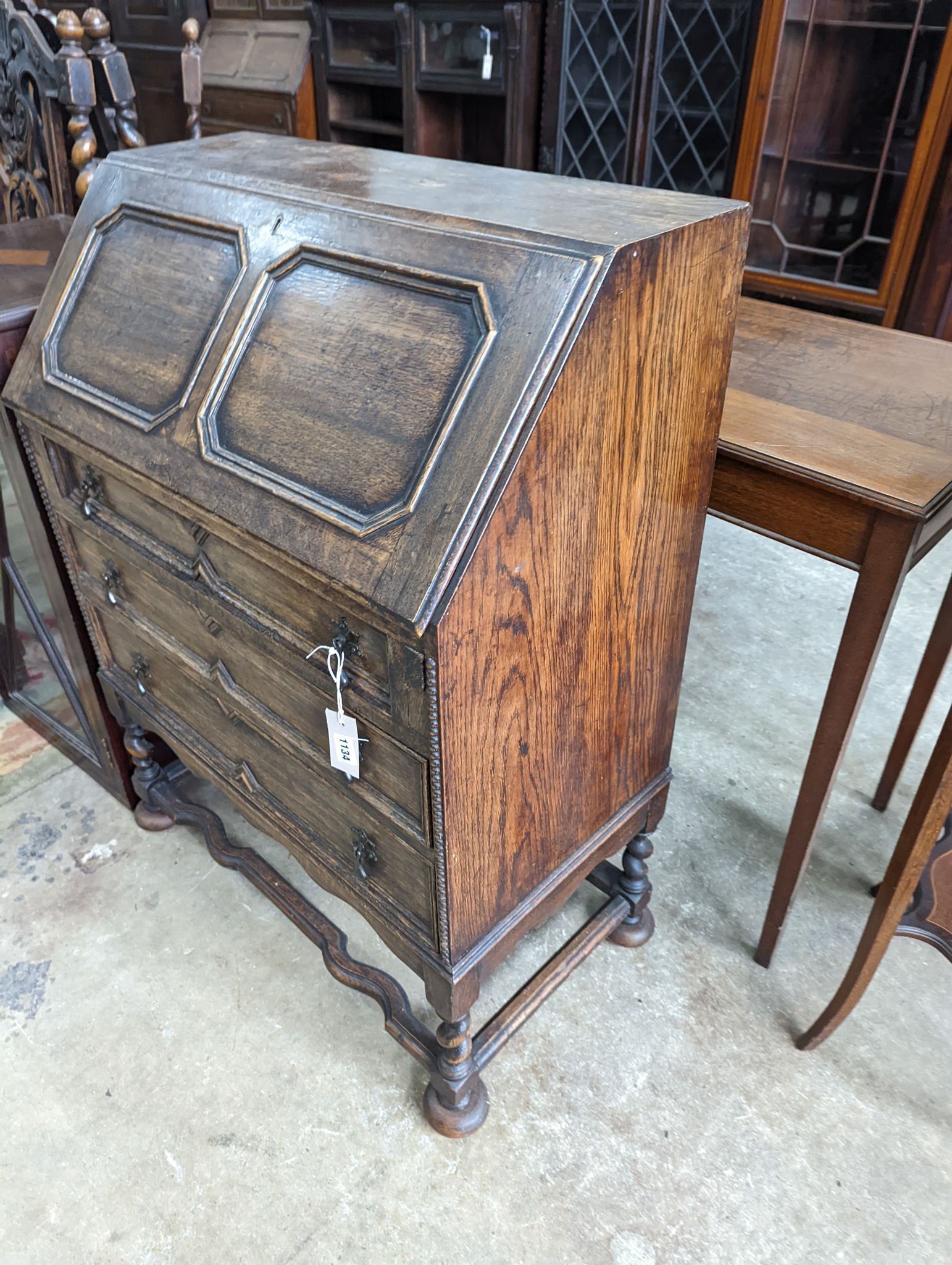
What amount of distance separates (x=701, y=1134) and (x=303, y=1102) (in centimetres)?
66

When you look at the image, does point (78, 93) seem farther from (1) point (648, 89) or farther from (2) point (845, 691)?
(1) point (648, 89)

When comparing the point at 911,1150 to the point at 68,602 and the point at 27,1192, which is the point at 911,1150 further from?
the point at 68,602

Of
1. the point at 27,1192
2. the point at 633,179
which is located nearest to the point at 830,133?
the point at 633,179

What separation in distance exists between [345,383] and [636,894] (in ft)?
3.74

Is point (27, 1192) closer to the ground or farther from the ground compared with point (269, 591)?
closer to the ground

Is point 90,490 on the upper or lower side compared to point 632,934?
upper

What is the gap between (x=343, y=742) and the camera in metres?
1.13

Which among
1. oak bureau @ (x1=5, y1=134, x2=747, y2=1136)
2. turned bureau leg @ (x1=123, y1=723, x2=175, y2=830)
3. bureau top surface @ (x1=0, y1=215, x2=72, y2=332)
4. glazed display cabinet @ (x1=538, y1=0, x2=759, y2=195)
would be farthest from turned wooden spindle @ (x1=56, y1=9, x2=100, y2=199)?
glazed display cabinet @ (x1=538, y1=0, x2=759, y2=195)

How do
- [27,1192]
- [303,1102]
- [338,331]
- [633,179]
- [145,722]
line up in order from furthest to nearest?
[633,179] → [145,722] → [303,1102] → [27,1192] → [338,331]

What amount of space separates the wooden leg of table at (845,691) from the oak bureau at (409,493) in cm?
24

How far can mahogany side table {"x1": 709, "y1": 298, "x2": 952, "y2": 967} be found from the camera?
122 centimetres

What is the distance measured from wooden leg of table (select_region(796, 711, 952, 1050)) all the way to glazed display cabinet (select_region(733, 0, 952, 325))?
7.52 feet

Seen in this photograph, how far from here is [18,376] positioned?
1432 mm

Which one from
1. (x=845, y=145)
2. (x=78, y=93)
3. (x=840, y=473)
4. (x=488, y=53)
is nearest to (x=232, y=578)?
(x=840, y=473)
